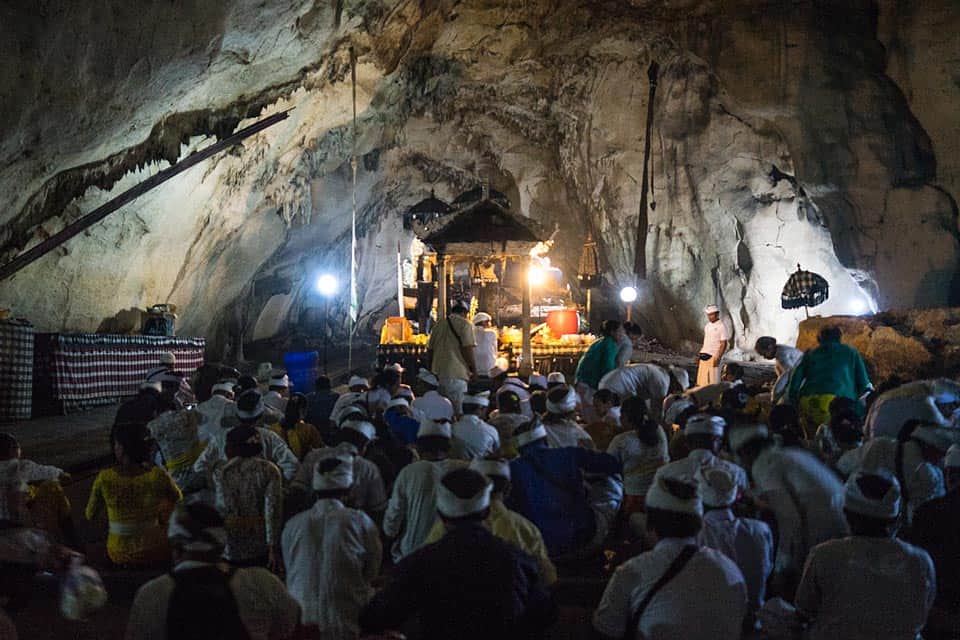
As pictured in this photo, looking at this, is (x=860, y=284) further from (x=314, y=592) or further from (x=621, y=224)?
(x=314, y=592)

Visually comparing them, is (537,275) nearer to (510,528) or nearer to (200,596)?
A: (510,528)

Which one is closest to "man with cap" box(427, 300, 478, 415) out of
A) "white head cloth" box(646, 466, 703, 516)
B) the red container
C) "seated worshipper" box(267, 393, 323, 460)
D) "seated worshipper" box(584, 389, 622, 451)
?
"seated worshipper" box(584, 389, 622, 451)

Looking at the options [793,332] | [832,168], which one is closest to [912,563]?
[832,168]

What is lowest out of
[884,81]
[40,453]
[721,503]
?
[40,453]

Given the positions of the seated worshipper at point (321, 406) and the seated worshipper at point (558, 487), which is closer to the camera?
the seated worshipper at point (558, 487)

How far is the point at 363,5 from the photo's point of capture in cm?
1422

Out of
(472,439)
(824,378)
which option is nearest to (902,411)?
(824,378)

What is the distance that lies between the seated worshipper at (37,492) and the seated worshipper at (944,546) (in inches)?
216

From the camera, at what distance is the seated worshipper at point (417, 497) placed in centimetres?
454

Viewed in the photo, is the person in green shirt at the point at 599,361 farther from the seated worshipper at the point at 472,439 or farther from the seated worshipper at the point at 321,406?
the seated worshipper at the point at 472,439

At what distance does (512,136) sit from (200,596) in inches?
899

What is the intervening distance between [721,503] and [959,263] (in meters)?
13.7

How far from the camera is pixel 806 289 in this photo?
16.2 meters

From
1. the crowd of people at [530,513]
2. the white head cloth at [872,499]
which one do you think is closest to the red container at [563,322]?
the crowd of people at [530,513]
